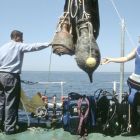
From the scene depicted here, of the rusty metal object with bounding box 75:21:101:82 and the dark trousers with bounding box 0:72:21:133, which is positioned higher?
the rusty metal object with bounding box 75:21:101:82

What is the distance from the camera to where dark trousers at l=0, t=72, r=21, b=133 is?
8484mm

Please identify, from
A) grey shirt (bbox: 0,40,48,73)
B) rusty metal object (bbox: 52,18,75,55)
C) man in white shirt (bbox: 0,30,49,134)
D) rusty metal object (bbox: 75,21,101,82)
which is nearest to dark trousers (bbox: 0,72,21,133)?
man in white shirt (bbox: 0,30,49,134)

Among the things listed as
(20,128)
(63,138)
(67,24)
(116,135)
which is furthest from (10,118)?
(67,24)

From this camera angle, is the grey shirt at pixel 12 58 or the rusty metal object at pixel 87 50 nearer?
the rusty metal object at pixel 87 50

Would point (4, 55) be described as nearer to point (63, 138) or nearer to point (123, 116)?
point (63, 138)

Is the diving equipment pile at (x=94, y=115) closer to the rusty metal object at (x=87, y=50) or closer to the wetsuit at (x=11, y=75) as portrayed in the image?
the wetsuit at (x=11, y=75)

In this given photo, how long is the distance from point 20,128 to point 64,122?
0.93 meters

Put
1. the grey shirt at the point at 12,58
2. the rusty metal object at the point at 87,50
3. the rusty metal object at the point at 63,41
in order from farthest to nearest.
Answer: the grey shirt at the point at 12,58 < the rusty metal object at the point at 63,41 < the rusty metal object at the point at 87,50

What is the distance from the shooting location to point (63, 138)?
810cm

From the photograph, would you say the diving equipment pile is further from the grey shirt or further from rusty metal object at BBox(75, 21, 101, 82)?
rusty metal object at BBox(75, 21, 101, 82)

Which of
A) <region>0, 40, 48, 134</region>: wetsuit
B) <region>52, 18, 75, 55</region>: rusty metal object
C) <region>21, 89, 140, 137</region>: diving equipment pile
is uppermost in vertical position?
<region>52, 18, 75, 55</region>: rusty metal object

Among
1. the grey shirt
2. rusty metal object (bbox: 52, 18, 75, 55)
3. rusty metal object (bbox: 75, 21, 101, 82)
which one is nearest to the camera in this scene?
rusty metal object (bbox: 75, 21, 101, 82)

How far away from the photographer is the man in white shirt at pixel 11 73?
8461mm

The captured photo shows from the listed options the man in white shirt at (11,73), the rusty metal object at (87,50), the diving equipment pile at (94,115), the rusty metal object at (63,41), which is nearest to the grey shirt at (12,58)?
the man in white shirt at (11,73)
